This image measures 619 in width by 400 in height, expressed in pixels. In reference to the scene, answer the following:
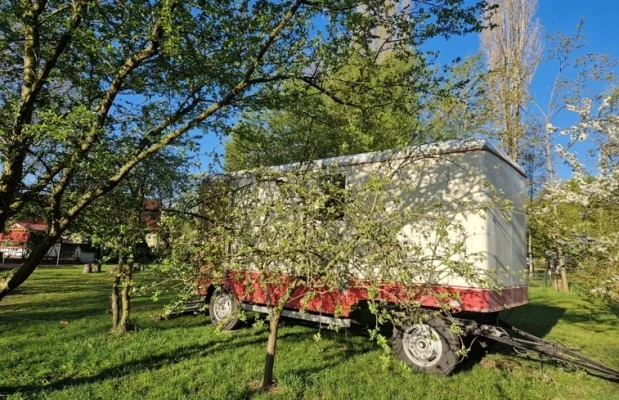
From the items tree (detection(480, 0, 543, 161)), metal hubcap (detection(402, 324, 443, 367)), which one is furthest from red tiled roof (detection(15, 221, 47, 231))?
tree (detection(480, 0, 543, 161))

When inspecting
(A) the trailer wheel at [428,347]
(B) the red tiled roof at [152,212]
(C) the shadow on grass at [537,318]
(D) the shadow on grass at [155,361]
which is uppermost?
(B) the red tiled roof at [152,212]

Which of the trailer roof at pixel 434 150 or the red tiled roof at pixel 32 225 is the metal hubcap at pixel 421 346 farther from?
the red tiled roof at pixel 32 225

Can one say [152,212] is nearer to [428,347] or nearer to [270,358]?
[270,358]

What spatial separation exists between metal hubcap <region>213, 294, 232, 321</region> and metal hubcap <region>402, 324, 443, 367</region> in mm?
3686

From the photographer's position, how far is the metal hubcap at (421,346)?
563cm

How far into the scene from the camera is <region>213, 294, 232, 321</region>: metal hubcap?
799 cm

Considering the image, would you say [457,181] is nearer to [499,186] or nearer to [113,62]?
[499,186]

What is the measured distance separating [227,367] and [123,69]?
3974 millimetres

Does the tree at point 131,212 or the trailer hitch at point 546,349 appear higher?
the tree at point 131,212

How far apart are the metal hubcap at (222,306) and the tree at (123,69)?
387cm

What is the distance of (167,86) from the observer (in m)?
5.01

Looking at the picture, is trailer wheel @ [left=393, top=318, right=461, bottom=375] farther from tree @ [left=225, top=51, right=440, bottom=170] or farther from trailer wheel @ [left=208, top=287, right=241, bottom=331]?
trailer wheel @ [left=208, top=287, right=241, bottom=331]

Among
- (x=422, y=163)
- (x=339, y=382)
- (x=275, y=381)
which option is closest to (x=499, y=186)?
(x=422, y=163)

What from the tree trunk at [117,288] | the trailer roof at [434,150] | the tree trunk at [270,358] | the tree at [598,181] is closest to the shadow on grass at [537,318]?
the tree at [598,181]
